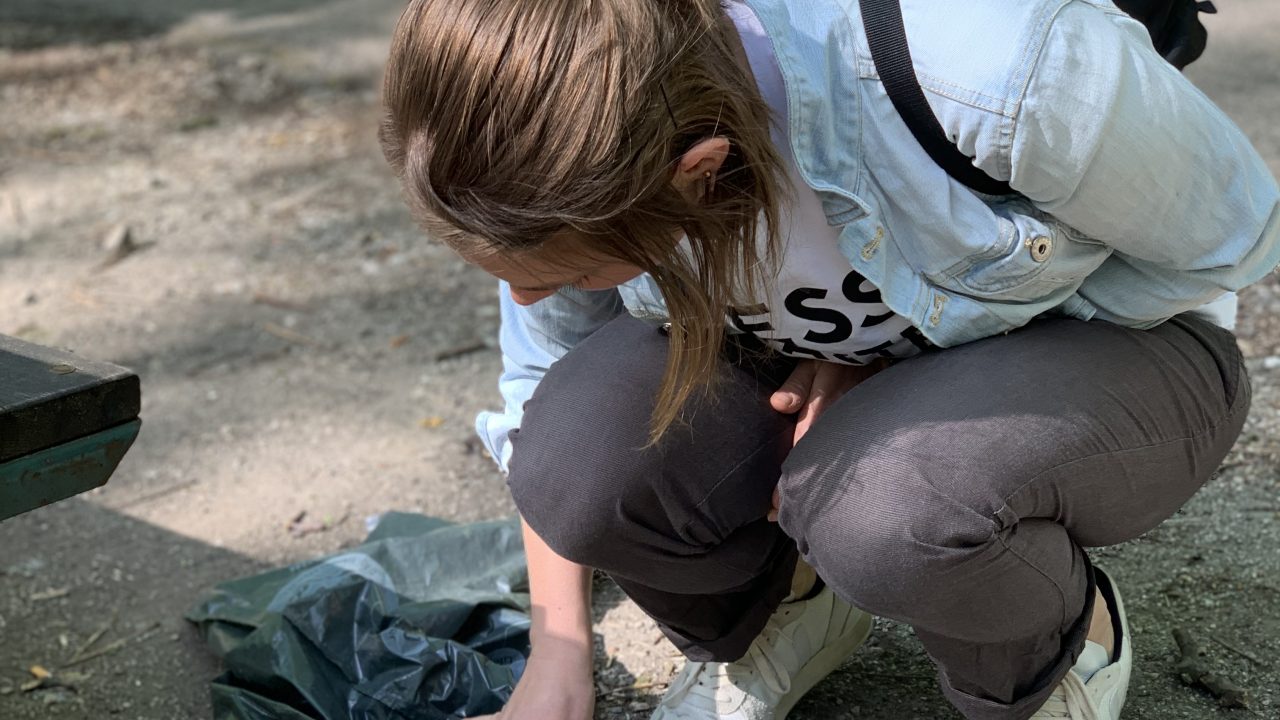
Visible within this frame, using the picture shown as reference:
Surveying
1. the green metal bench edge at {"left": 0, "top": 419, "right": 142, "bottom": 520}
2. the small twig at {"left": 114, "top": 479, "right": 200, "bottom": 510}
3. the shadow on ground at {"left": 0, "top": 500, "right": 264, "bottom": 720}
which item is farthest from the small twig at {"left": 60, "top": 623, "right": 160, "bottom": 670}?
the green metal bench edge at {"left": 0, "top": 419, "right": 142, "bottom": 520}

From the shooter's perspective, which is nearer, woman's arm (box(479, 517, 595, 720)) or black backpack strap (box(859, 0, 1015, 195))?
black backpack strap (box(859, 0, 1015, 195))

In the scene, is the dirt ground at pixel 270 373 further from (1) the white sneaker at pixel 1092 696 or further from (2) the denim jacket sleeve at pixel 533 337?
(2) the denim jacket sleeve at pixel 533 337

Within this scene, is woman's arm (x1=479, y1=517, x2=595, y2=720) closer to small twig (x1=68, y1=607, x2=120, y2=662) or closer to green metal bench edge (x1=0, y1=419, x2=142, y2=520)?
green metal bench edge (x1=0, y1=419, x2=142, y2=520)

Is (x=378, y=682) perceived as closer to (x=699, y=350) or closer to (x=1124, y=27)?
(x=699, y=350)

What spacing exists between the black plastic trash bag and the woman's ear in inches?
30.5

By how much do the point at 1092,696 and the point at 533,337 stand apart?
74 centimetres

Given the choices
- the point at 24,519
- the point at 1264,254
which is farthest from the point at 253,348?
the point at 1264,254

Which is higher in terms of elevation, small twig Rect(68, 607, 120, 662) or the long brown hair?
the long brown hair

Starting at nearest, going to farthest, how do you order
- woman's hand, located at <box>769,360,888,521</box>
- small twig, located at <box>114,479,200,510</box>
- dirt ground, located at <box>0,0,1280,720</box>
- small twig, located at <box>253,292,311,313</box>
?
1. woman's hand, located at <box>769,360,888,521</box>
2. dirt ground, located at <box>0,0,1280,720</box>
3. small twig, located at <box>114,479,200,510</box>
4. small twig, located at <box>253,292,311,313</box>

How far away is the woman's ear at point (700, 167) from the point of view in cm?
104

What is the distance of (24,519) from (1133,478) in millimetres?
1789

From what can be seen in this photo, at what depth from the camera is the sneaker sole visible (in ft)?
4.96

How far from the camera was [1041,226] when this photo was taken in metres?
1.16

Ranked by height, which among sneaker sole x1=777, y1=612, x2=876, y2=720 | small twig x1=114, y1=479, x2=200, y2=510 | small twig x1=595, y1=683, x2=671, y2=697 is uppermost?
sneaker sole x1=777, y1=612, x2=876, y2=720
